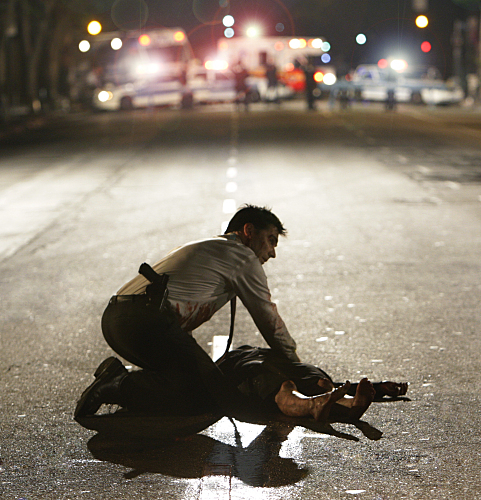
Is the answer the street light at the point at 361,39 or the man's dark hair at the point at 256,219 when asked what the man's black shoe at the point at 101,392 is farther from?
the street light at the point at 361,39

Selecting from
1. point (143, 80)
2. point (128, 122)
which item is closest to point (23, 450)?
point (128, 122)

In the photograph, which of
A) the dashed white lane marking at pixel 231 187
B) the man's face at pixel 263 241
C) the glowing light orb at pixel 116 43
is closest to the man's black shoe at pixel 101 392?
the man's face at pixel 263 241

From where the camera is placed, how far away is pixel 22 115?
37344mm

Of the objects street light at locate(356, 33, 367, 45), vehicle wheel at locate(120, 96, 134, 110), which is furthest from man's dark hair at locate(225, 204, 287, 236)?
street light at locate(356, 33, 367, 45)

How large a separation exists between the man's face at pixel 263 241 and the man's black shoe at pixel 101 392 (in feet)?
3.15

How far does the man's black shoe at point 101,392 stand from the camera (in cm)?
462

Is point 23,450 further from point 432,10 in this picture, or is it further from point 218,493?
point 432,10

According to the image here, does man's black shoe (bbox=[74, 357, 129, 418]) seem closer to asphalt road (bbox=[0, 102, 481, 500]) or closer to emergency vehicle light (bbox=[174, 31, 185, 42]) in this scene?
asphalt road (bbox=[0, 102, 481, 500])

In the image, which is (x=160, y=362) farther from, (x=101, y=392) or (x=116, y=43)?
(x=116, y=43)

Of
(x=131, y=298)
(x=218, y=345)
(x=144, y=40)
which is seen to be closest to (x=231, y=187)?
(x=218, y=345)

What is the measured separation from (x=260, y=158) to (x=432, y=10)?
209ft

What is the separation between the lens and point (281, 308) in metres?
6.97

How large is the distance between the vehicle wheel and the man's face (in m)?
33.1

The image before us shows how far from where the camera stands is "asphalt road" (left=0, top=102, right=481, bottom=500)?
12.9ft
